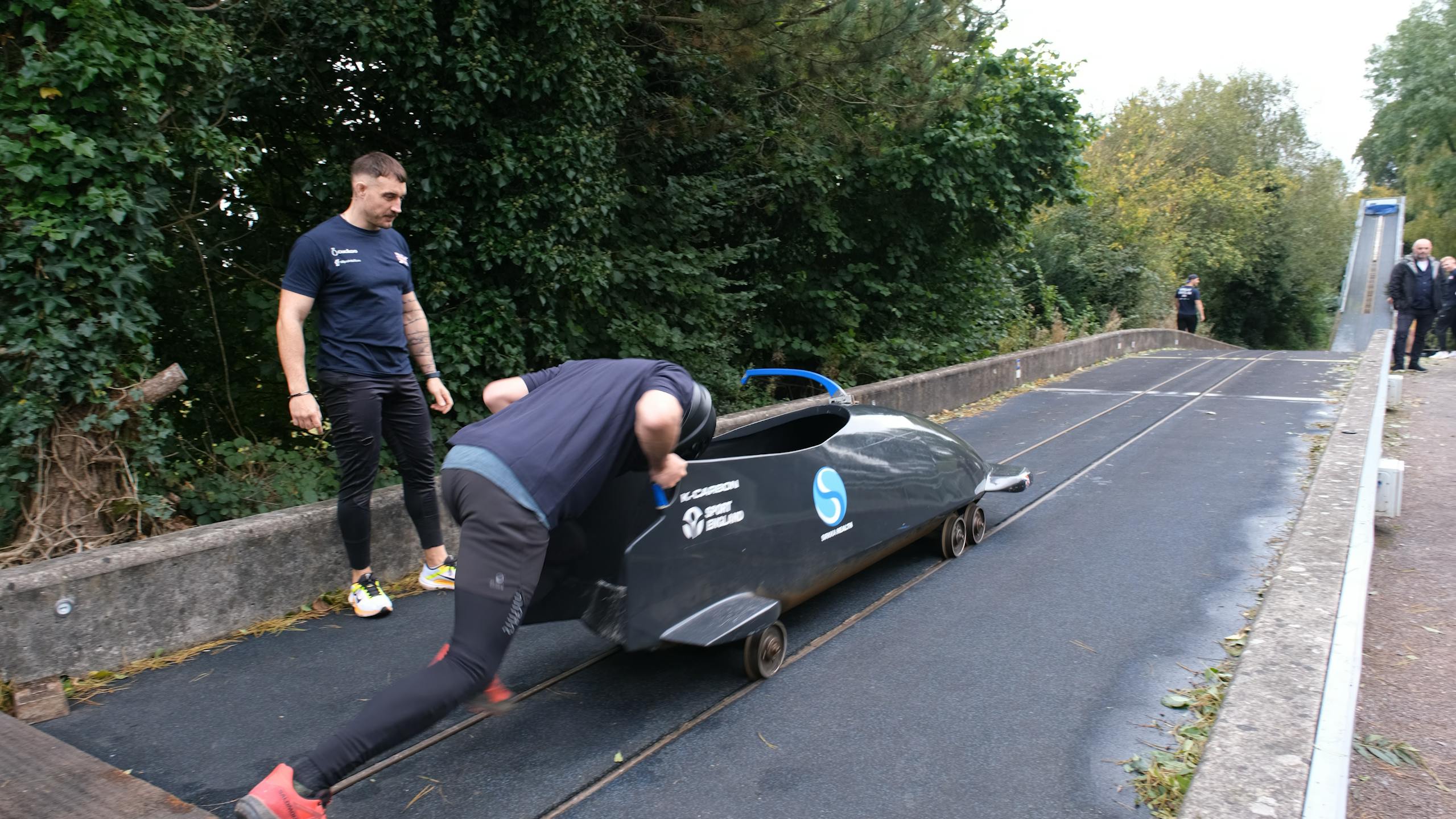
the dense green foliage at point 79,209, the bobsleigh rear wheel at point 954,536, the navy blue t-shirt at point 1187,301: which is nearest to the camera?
the dense green foliage at point 79,209

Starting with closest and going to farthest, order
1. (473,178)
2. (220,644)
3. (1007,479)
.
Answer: (220,644) → (1007,479) → (473,178)

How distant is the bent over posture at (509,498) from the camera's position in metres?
2.34

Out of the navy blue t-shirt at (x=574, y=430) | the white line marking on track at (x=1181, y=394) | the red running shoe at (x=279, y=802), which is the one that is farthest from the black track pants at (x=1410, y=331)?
the red running shoe at (x=279, y=802)

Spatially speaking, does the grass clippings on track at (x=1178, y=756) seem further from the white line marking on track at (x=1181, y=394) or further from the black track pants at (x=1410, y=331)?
the black track pants at (x=1410, y=331)

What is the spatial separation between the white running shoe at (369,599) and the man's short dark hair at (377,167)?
5.86 ft

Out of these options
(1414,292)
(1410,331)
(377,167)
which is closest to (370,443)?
(377,167)

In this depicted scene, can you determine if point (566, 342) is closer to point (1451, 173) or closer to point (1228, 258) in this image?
point (1228, 258)

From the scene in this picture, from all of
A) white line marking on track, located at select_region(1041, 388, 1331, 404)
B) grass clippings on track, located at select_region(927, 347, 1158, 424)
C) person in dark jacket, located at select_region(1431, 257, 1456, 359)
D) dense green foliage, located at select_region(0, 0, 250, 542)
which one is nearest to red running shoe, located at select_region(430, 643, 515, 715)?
dense green foliage, located at select_region(0, 0, 250, 542)

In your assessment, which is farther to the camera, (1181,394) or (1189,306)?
(1189,306)

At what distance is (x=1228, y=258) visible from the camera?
3444 cm

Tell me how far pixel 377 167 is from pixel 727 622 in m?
2.40

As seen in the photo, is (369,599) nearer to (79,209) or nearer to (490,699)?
(490,699)

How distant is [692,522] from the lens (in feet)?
10.5

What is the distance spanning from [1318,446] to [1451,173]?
47749 mm
